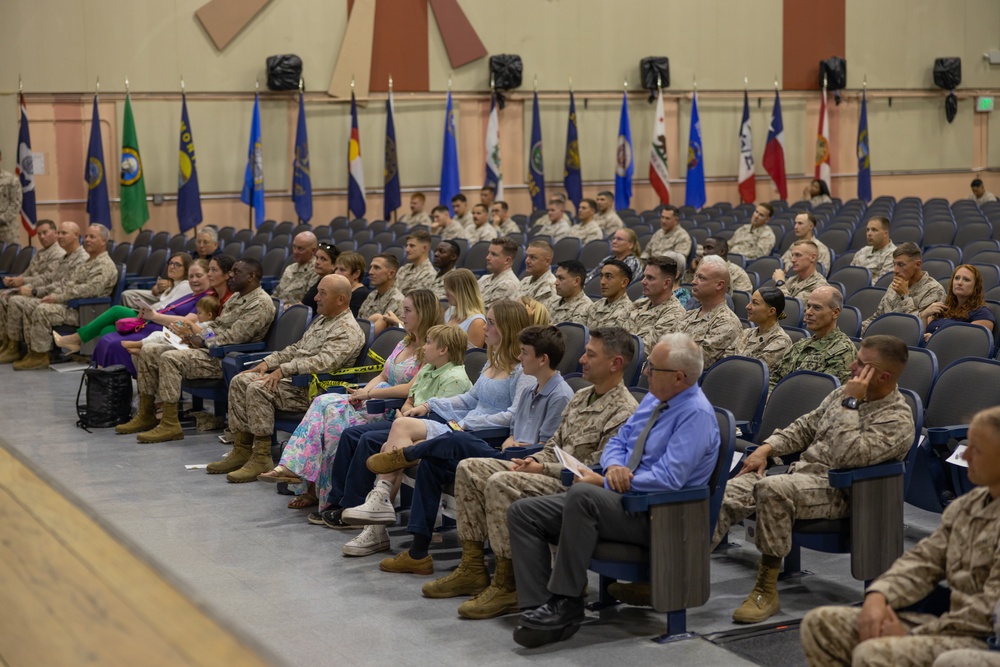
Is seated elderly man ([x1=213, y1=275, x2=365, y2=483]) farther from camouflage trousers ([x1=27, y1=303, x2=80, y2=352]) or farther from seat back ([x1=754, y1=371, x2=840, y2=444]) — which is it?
camouflage trousers ([x1=27, y1=303, x2=80, y2=352])

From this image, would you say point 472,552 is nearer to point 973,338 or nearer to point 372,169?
point 973,338

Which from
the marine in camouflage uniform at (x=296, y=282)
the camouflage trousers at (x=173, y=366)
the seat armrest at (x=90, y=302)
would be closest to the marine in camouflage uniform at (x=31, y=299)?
the seat armrest at (x=90, y=302)

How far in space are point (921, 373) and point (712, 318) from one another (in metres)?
1.18

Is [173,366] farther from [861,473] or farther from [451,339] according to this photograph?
[861,473]

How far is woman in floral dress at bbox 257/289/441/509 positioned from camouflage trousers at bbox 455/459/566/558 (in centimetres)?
121

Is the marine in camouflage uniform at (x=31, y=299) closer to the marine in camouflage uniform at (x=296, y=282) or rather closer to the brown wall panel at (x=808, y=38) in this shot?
the marine in camouflage uniform at (x=296, y=282)

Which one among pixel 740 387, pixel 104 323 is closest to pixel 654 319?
pixel 740 387

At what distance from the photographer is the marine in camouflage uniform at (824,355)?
513 centimetres

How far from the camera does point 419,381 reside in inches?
218

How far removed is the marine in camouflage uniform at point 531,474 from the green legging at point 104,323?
16.6 ft

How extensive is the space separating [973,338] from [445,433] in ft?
8.92

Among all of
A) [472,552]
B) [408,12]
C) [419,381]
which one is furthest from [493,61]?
[472,552]

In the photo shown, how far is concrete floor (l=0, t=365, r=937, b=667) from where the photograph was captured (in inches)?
153

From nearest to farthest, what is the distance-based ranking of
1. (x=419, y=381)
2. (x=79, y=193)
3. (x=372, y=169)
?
(x=419, y=381) < (x=79, y=193) < (x=372, y=169)
